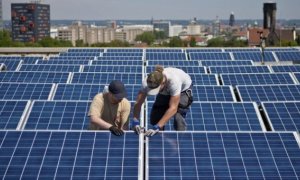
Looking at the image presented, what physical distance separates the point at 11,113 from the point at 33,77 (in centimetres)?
797

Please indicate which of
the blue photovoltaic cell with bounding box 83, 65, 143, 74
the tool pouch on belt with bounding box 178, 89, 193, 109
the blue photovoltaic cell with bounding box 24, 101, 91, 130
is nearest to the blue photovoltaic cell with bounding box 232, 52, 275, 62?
the blue photovoltaic cell with bounding box 83, 65, 143, 74

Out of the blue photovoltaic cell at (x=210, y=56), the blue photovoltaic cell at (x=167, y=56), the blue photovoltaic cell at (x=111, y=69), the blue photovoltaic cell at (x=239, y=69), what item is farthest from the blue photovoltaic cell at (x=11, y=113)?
the blue photovoltaic cell at (x=210, y=56)

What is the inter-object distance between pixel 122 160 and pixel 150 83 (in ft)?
5.14

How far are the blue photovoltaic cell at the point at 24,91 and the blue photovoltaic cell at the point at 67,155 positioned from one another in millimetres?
6957

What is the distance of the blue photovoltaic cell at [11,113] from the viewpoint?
429 inches

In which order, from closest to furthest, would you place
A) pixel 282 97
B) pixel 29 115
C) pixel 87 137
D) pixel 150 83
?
pixel 87 137
pixel 150 83
pixel 29 115
pixel 282 97

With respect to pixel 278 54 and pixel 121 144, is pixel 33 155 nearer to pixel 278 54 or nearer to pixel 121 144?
pixel 121 144

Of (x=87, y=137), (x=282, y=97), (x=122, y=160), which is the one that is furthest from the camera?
(x=282, y=97)

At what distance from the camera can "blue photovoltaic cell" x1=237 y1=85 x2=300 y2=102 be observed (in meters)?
14.2

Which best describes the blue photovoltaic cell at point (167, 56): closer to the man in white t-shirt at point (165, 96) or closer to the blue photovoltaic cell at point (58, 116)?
the blue photovoltaic cell at point (58, 116)

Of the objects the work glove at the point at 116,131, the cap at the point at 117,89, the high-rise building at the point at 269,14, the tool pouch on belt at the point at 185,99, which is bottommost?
the work glove at the point at 116,131

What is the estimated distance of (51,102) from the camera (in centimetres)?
1166

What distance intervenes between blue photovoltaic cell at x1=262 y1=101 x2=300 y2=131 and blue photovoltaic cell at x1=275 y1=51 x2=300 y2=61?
2024cm

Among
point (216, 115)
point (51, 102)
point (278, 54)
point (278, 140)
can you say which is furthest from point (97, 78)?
point (278, 54)
